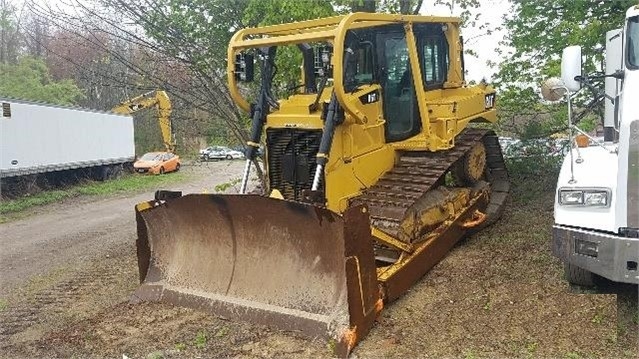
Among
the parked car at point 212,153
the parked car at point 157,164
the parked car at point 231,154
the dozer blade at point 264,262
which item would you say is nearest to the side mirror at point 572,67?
the dozer blade at point 264,262

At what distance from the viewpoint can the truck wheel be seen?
16.5 ft

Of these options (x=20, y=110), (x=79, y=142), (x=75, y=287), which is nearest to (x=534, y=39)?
(x=75, y=287)

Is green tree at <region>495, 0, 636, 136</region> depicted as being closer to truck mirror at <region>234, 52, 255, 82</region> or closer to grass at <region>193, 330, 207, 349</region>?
truck mirror at <region>234, 52, 255, 82</region>

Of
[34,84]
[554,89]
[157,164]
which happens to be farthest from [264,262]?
[34,84]

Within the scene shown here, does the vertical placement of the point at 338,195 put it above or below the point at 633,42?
below

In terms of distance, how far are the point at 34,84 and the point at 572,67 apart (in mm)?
25127

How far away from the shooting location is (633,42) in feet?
18.6

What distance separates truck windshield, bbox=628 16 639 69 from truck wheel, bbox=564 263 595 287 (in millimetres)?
1922

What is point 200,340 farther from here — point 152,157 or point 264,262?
point 152,157

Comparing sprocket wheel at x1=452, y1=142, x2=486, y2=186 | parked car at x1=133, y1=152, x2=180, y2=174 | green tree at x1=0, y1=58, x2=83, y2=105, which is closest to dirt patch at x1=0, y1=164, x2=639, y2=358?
sprocket wheel at x1=452, y1=142, x2=486, y2=186

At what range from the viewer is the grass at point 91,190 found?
14916 mm

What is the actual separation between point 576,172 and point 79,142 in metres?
17.3

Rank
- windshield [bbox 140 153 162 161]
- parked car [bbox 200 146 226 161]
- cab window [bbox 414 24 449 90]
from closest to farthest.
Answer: cab window [bbox 414 24 449 90] → parked car [bbox 200 146 226 161] → windshield [bbox 140 153 162 161]

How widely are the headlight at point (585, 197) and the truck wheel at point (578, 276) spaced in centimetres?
68
